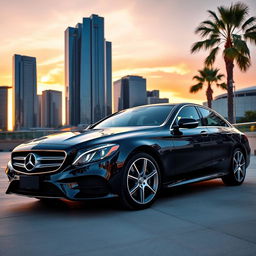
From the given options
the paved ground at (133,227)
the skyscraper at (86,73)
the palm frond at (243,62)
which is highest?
the skyscraper at (86,73)

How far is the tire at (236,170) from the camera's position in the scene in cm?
664

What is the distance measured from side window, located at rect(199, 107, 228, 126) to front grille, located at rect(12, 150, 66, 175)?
2.82 m

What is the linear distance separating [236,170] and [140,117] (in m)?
2.24

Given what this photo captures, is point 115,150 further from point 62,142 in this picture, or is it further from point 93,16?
point 93,16

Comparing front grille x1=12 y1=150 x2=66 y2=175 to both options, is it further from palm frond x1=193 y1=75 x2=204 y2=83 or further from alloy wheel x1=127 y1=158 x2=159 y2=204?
palm frond x1=193 y1=75 x2=204 y2=83

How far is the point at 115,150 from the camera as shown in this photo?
14.6ft

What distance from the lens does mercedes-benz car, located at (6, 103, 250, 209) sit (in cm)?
429

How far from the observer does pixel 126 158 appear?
4520 millimetres

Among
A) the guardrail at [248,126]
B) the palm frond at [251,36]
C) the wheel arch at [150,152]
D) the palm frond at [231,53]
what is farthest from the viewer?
the palm frond at [251,36]

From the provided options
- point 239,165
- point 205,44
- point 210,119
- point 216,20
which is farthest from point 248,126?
point 210,119

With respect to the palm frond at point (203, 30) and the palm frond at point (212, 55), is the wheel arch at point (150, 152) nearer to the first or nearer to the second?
the palm frond at point (212, 55)

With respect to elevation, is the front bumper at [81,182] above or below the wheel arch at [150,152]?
below

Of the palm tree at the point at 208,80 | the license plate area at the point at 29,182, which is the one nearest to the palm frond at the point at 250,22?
the palm tree at the point at 208,80

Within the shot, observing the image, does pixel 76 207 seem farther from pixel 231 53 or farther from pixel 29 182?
pixel 231 53
